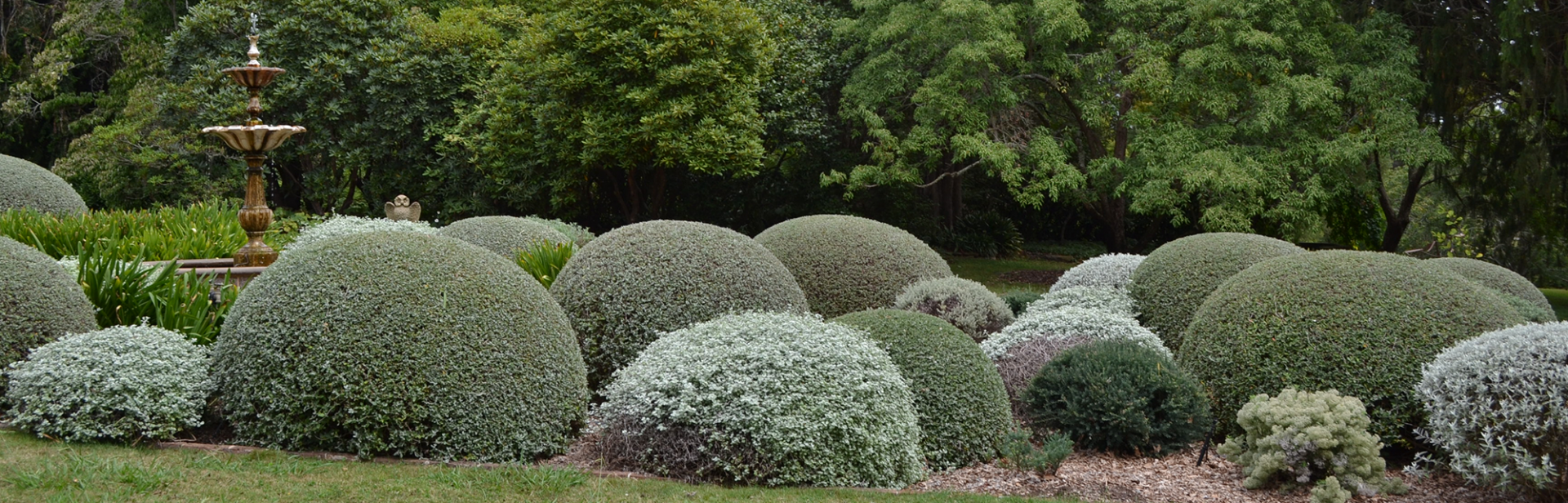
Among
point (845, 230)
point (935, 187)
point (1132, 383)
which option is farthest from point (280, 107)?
point (1132, 383)

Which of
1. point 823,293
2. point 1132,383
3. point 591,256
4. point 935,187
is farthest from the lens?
point 935,187

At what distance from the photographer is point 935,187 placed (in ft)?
73.0

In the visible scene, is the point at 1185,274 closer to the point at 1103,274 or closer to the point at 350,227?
the point at 1103,274

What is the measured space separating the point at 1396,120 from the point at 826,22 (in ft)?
31.0

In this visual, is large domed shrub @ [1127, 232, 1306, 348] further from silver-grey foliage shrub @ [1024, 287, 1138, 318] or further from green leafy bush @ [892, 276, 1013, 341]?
green leafy bush @ [892, 276, 1013, 341]

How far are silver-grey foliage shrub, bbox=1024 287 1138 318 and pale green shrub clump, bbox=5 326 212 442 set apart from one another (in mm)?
5961

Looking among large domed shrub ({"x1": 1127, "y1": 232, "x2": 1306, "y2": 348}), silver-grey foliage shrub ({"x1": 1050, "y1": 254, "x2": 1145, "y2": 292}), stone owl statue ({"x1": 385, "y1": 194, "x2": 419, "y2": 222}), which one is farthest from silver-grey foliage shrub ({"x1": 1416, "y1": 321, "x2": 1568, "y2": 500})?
stone owl statue ({"x1": 385, "y1": 194, "x2": 419, "y2": 222})

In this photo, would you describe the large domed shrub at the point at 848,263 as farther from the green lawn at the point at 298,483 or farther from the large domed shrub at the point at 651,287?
the green lawn at the point at 298,483

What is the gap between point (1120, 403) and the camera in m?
5.91

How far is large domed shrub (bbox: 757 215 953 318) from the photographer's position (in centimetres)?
886

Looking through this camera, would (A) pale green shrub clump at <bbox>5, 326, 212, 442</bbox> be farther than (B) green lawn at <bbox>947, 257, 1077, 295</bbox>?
No

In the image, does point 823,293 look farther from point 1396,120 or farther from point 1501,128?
point 1501,128

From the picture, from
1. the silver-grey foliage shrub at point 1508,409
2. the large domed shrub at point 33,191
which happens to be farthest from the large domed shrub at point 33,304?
the large domed shrub at point 33,191

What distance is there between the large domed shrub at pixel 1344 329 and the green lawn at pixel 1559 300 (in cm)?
1180
